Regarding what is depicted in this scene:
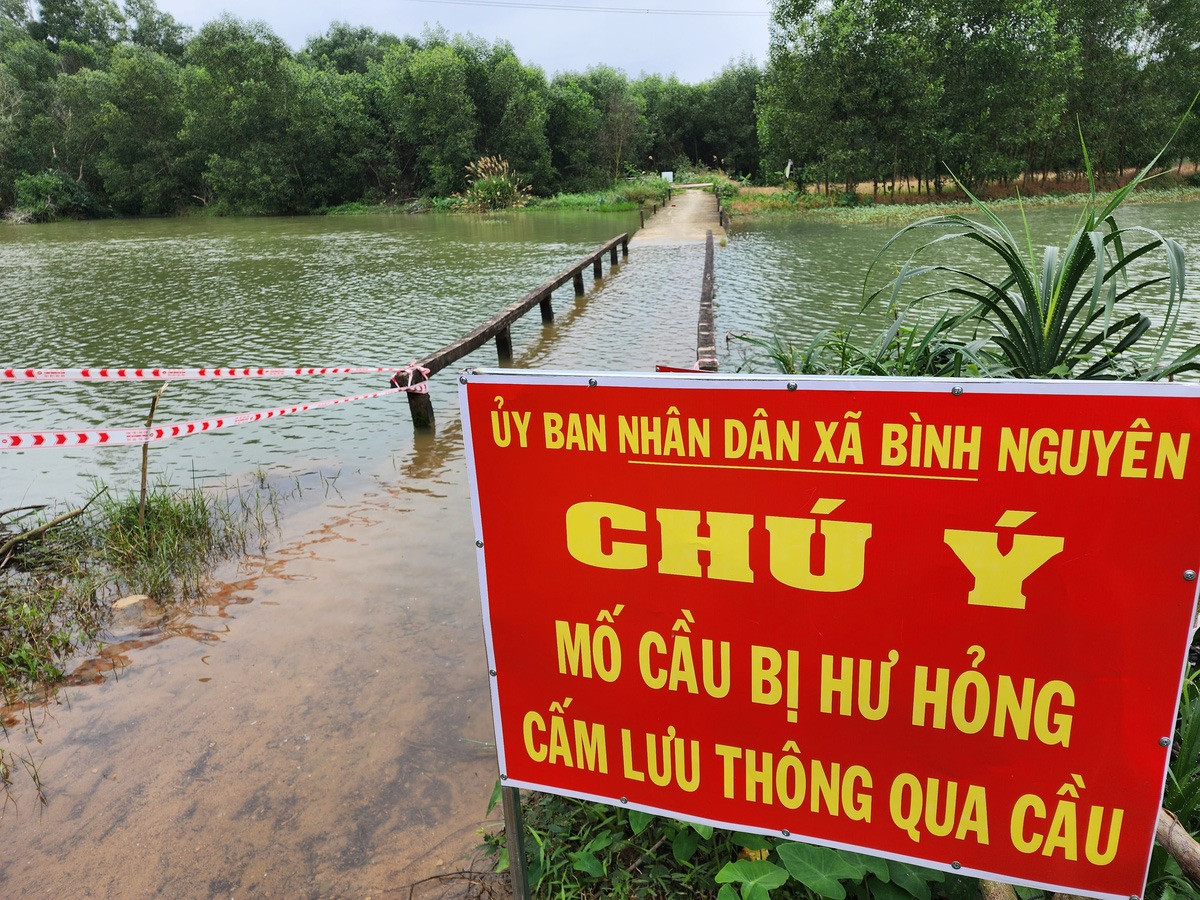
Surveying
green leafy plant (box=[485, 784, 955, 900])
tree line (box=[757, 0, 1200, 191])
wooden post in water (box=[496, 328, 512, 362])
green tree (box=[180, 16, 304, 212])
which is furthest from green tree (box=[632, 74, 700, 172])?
green leafy plant (box=[485, 784, 955, 900])

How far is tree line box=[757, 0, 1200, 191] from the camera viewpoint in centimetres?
2908

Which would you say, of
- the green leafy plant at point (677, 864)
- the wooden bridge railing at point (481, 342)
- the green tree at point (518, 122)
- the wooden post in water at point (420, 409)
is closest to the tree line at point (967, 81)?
the green tree at point (518, 122)

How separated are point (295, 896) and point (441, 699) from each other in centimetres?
99

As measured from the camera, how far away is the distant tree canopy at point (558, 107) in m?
29.8

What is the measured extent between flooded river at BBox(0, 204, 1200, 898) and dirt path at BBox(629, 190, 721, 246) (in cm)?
929

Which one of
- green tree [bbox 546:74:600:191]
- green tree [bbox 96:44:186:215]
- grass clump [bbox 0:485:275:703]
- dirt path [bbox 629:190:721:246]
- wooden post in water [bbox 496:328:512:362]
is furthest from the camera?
green tree [bbox 546:74:600:191]

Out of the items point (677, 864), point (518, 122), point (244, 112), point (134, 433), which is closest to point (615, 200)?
point (518, 122)

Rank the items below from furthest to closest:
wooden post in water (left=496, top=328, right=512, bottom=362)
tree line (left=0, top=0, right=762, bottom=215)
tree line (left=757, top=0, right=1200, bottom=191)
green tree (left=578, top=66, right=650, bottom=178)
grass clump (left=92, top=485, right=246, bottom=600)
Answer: green tree (left=578, top=66, right=650, bottom=178) < tree line (left=0, top=0, right=762, bottom=215) < tree line (left=757, top=0, right=1200, bottom=191) < wooden post in water (left=496, top=328, right=512, bottom=362) < grass clump (left=92, top=485, right=246, bottom=600)

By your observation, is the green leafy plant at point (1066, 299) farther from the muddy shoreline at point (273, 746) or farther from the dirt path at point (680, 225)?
the dirt path at point (680, 225)

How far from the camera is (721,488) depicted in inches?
55.0

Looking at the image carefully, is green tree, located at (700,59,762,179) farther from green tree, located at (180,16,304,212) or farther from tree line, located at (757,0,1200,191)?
green tree, located at (180,16,304,212)

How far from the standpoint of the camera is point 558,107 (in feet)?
157

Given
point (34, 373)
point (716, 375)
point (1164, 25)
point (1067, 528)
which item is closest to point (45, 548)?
point (34, 373)

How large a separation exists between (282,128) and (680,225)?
31.6 meters
